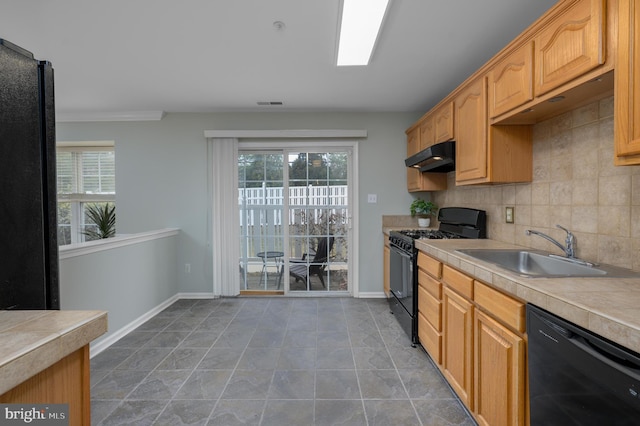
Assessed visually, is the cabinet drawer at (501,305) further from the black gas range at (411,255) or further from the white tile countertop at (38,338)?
the white tile countertop at (38,338)

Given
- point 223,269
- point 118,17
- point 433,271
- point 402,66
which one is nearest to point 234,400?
point 433,271

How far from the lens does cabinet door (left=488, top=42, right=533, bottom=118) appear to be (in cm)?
151

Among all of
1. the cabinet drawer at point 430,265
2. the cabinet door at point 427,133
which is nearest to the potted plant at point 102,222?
the cabinet drawer at point 430,265

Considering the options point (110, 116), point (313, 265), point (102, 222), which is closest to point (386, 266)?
point (313, 265)

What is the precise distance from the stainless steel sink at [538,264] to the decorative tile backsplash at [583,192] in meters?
0.12

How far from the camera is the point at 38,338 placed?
59cm

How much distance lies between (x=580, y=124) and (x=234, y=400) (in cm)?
260

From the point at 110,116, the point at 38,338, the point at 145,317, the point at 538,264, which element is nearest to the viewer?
the point at 38,338

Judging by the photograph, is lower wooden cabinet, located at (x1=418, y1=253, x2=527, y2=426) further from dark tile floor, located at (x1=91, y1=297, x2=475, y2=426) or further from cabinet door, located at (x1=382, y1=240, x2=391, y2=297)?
cabinet door, located at (x1=382, y1=240, x2=391, y2=297)

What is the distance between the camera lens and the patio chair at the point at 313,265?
3.69 metres

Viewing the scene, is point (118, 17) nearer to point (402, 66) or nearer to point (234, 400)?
point (402, 66)

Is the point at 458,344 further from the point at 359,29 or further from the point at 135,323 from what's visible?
the point at 135,323

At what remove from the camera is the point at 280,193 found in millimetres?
3695

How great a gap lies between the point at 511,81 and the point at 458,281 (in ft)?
3.98
